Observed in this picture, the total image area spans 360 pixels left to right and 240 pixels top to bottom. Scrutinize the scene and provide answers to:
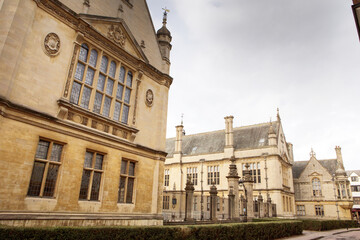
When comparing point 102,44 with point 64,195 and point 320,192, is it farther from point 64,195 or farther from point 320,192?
point 320,192

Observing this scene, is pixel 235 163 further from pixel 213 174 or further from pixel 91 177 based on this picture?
pixel 91 177

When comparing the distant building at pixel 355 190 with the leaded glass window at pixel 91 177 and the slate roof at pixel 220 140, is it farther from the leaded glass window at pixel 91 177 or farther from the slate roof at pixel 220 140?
the leaded glass window at pixel 91 177

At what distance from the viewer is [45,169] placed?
416 inches

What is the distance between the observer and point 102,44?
1376cm

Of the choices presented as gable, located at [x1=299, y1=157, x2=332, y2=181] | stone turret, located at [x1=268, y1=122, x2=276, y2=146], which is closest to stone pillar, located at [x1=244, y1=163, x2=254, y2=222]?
stone turret, located at [x1=268, y1=122, x2=276, y2=146]

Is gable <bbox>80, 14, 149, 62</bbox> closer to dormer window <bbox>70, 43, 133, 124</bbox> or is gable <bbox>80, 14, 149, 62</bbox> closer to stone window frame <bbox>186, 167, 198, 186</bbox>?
dormer window <bbox>70, 43, 133, 124</bbox>

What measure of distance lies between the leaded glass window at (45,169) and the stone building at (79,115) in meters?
0.04

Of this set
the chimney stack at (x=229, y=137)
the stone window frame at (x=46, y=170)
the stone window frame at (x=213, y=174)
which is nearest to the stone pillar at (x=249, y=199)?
the stone window frame at (x=46, y=170)

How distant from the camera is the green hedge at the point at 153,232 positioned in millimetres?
7163

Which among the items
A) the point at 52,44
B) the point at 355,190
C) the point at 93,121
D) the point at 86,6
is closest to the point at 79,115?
the point at 93,121

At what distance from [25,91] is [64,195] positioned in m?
4.72

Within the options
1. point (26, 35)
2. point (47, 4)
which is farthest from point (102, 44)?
point (26, 35)

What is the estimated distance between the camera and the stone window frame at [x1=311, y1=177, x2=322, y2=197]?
45.4 metres

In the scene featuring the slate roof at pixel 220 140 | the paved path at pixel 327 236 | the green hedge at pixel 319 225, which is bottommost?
the paved path at pixel 327 236
